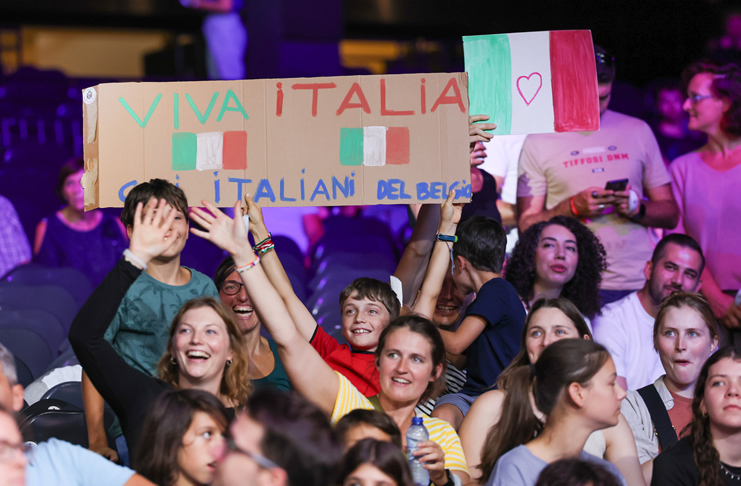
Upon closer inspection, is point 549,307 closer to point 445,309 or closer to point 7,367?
point 445,309

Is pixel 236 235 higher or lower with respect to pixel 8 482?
higher

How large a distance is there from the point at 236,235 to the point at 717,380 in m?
1.54

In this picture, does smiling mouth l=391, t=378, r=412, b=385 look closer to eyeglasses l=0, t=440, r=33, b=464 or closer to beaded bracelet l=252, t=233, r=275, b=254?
beaded bracelet l=252, t=233, r=275, b=254

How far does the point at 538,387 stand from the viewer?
2.30 m

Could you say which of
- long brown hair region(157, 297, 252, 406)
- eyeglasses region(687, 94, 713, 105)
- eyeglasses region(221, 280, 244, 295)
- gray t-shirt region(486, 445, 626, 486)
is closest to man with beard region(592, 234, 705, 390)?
eyeglasses region(687, 94, 713, 105)

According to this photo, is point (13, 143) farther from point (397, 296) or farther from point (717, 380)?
point (717, 380)

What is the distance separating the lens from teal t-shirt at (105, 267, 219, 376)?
2592mm

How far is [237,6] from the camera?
9727mm

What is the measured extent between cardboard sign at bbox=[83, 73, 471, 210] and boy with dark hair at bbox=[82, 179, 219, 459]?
0.19 metres

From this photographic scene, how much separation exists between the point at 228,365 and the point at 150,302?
1.09 ft

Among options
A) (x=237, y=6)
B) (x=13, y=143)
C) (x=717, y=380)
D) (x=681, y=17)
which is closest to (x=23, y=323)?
(x=717, y=380)

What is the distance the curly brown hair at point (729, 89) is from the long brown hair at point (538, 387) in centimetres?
242

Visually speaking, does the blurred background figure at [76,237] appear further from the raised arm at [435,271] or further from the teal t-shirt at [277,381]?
the raised arm at [435,271]

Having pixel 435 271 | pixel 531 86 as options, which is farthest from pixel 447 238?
pixel 531 86
